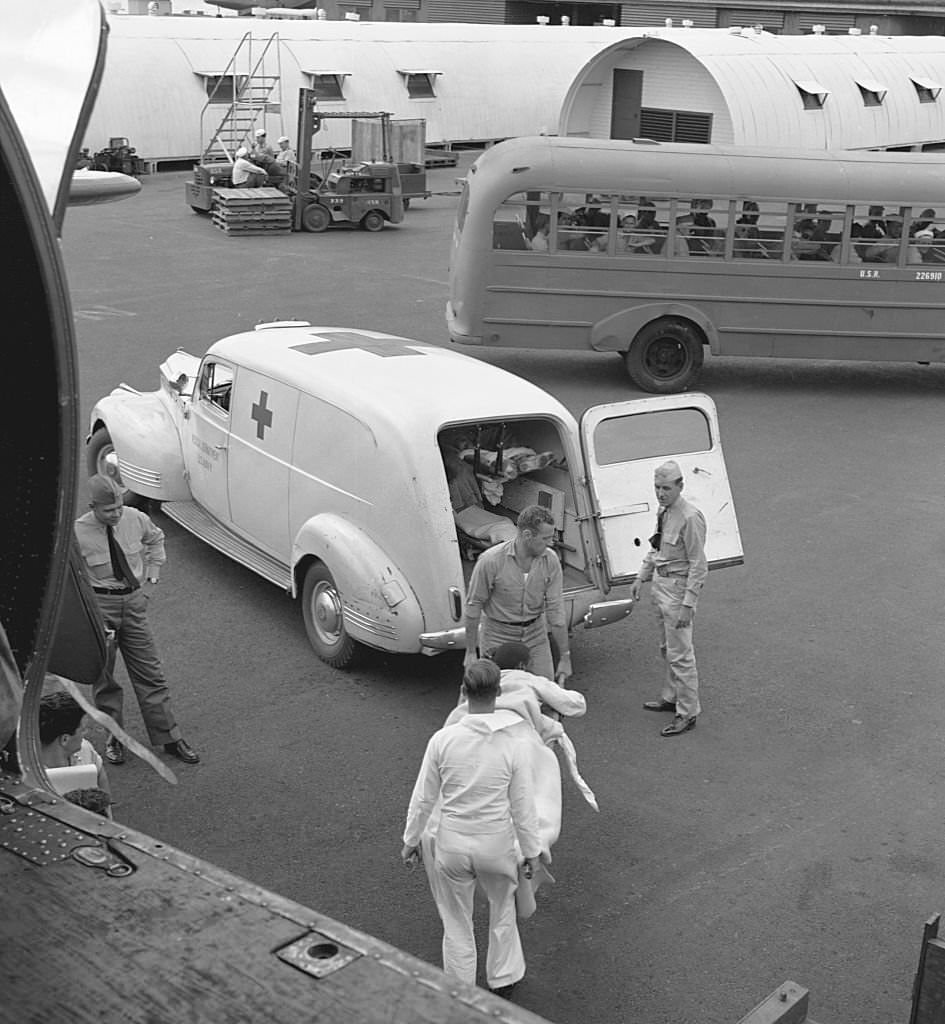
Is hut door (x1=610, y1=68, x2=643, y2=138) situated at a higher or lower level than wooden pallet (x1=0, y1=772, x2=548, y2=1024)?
higher

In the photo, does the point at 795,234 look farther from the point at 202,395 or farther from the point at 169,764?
the point at 169,764

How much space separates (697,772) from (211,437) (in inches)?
190

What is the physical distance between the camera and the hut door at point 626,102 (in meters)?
31.0

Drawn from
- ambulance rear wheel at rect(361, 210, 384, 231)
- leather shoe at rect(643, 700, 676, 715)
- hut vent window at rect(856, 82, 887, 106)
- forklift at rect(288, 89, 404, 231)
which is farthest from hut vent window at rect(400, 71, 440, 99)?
leather shoe at rect(643, 700, 676, 715)

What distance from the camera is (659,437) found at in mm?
9117

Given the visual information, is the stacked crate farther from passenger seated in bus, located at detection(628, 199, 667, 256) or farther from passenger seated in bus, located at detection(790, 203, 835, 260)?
passenger seated in bus, located at detection(790, 203, 835, 260)

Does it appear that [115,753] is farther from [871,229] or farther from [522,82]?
[522,82]

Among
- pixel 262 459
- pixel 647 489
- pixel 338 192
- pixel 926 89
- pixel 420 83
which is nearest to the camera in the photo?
pixel 647 489

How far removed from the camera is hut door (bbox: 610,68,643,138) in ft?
102

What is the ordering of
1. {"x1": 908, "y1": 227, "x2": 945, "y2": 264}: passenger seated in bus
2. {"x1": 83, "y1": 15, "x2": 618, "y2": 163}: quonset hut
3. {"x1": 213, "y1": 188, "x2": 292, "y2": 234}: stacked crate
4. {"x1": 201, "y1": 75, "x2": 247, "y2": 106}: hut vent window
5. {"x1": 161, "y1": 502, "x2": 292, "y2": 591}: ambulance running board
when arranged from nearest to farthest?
{"x1": 161, "y1": 502, "x2": 292, "y2": 591}: ambulance running board < {"x1": 908, "y1": 227, "x2": 945, "y2": 264}: passenger seated in bus < {"x1": 213, "y1": 188, "x2": 292, "y2": 234}: stacked crate < {"x1": 83, "y1": 15, "x2": 618, "y2": 163}: quonset hut < {"x1": 201, "y1": 75, "x2": 247, "y2": 106}: hut vent window

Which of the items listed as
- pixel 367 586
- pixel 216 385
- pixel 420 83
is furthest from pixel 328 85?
pixel 367 586

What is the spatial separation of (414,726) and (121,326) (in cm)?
1228

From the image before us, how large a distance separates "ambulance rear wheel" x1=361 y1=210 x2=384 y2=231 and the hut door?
6567 millimetres

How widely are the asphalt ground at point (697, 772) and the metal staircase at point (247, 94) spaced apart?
21.6 meters
